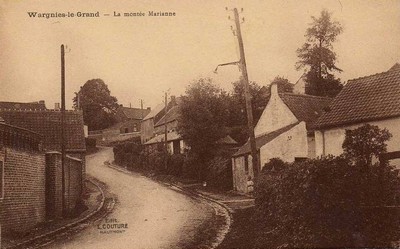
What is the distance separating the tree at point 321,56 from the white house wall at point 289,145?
109 inches

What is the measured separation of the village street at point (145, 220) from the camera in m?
10.1

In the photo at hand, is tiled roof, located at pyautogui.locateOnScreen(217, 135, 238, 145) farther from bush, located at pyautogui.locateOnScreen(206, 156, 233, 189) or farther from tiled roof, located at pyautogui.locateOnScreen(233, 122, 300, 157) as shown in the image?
tiled roof, located at pyautogui.locateOnScreen(233, 122, 300, 157)

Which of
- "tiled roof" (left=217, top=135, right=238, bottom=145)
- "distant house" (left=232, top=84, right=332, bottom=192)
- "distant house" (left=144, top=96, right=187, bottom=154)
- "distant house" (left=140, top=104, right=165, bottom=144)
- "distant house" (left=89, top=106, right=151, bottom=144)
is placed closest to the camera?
"distant house" (left=232, top=84, right=332, bottom=192)

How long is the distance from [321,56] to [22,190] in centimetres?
1302

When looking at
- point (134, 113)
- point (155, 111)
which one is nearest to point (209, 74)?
point (155, 111)

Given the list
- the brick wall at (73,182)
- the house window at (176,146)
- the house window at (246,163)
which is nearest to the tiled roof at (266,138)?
the house window at (246,163)

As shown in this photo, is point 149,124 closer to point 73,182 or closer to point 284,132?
point 284,132

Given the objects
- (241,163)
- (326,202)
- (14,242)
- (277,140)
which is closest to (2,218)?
(14,242)

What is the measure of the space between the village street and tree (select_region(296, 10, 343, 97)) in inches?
252

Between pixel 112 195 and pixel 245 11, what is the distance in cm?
1315

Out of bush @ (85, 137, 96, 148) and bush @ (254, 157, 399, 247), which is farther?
bush @ (85, 137, 96, 148)

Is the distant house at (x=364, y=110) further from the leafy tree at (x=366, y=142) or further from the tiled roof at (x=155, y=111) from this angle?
the tiled roof at (x=155, y=111)

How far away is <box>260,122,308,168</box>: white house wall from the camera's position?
17406mm

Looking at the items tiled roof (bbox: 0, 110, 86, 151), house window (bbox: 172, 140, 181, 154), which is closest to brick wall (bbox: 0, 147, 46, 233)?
tiled roof (bbox: 0, 110, 86, 151)
